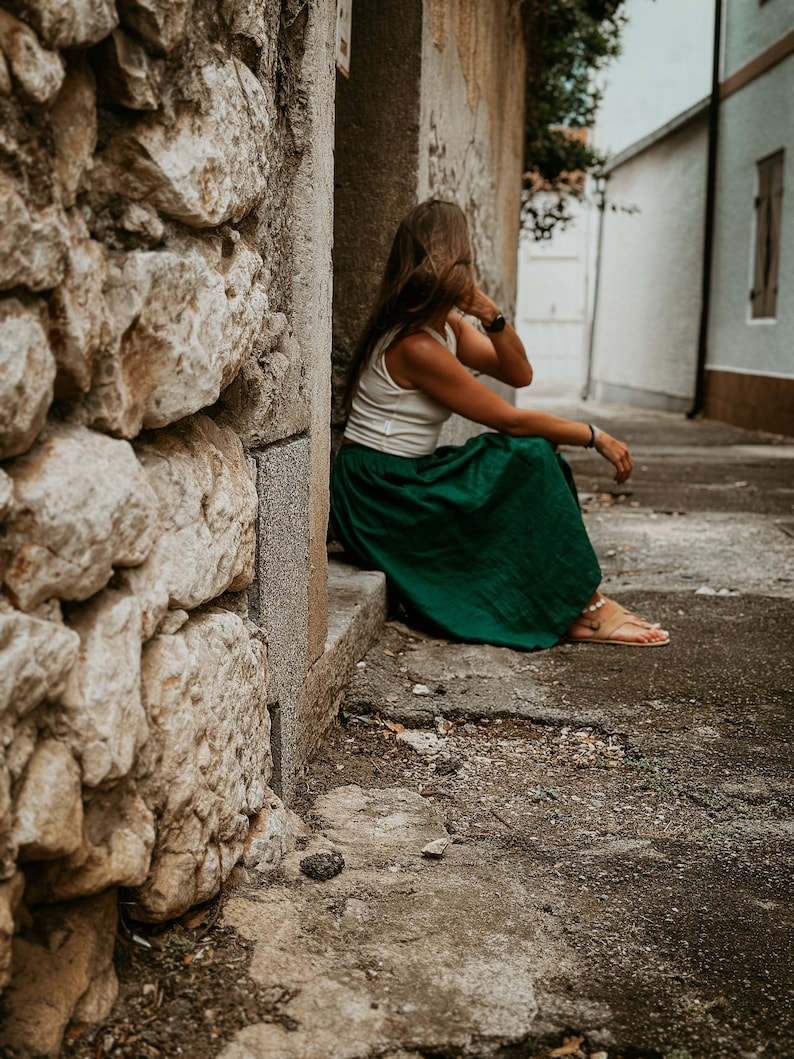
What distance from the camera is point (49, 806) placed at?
127 cm

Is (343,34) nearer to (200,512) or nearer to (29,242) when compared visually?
(200,512)

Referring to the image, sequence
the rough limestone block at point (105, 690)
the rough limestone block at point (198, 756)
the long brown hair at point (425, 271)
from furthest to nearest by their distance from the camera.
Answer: the long brown hair at point (425, 271) < the rough limestone block at point (198, 756) < the rough limestone block at point (105, 690)

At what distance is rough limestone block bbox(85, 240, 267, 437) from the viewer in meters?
1.40

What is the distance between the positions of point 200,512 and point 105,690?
1.24 feet

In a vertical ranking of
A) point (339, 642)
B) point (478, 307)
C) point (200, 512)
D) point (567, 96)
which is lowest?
A: point (339, 642)

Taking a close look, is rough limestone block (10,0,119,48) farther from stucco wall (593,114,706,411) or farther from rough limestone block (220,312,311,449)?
stucco wall (593,114,706,411)

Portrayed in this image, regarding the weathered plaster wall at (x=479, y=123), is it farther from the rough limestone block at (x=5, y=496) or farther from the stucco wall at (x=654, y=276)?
the stucco wall at (x=654, y=276)

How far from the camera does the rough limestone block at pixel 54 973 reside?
1372 millimetres

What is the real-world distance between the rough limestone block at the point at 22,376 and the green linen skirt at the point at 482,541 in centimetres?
220

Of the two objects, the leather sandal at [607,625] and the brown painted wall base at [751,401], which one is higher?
the brown painted wall base at [751,401]

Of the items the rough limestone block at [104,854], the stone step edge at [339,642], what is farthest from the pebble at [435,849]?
the rough limestone block at [104,854]

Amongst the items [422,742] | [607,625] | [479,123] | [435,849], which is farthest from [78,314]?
[479,123]

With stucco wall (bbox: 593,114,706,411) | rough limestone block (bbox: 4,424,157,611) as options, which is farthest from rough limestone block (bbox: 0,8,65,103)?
stucco wall (bbox: 593,114,706,411)

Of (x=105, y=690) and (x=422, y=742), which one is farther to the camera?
(x=422, y=742)
